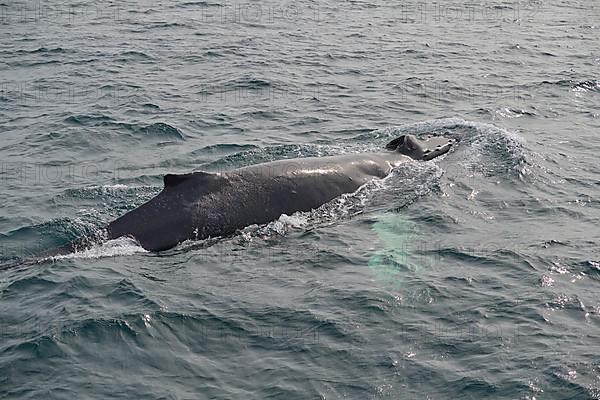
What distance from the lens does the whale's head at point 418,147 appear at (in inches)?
846

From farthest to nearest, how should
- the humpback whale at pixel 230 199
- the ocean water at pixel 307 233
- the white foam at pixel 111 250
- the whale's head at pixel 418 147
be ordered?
the whale's head at pixel 418 147 → the humpback whale at pixel 230 199 → the white foam at pixel 111 250 → the ocean water at pixel 307 233

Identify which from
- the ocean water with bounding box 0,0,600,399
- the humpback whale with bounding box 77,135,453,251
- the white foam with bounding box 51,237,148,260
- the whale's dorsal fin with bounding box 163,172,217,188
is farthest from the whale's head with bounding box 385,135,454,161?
the white foam with bounding box 51,237,148,260

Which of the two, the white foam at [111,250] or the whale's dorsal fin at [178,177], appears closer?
the white foam at [111,250]

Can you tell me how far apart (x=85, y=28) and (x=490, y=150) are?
2165 centimetres

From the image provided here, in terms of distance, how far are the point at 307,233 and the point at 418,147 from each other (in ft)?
18.5

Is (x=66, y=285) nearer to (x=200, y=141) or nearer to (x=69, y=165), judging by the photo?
(x=69, y=165)

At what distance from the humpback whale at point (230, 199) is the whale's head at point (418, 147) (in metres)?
2.31

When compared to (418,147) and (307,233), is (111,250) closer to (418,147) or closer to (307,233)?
(307,233)

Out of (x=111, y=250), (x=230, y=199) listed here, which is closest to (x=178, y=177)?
(x=230, y=199)

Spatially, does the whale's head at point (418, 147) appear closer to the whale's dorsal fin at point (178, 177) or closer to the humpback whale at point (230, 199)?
the humpback whale at point (230, 199)

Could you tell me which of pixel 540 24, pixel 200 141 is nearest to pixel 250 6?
pixel 540 24

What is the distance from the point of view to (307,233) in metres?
17.1

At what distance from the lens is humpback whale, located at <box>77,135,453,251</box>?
1612 centimetres

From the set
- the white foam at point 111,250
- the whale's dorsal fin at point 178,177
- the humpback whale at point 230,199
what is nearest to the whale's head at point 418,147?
the humpback whale at point 230,199
